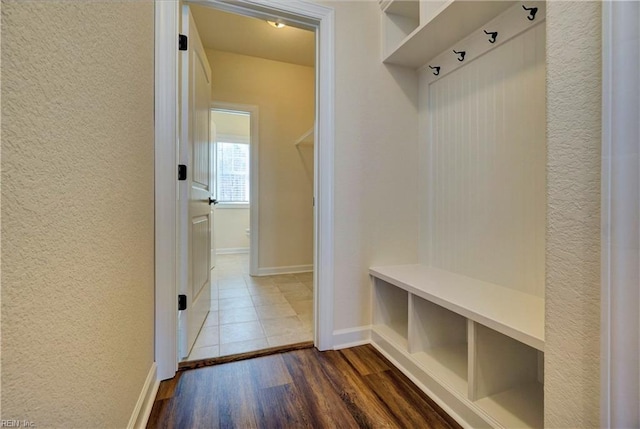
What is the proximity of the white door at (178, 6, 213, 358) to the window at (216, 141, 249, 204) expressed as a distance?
3141 mm

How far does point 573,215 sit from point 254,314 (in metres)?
1.99

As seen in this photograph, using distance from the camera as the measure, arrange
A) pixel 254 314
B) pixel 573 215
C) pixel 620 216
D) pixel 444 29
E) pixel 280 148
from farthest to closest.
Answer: pixel 280 148, pixel 254 314, pixel 444 29, pixel 573 215, pixel 620 216

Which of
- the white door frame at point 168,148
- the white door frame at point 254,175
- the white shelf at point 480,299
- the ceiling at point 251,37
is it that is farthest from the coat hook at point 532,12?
the white door frame at point 254,175

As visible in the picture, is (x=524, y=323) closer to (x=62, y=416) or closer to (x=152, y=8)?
(x=62, y=416)

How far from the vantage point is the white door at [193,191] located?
1.47 metres

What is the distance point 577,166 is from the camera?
Answer: 666 mm

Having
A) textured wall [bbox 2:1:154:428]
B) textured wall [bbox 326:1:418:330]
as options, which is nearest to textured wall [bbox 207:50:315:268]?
textured wall [bbox 326:1:418:330]

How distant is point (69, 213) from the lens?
580 mm

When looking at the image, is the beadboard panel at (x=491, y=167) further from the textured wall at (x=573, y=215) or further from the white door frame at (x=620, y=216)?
the white door frame at (x=620, y=216)

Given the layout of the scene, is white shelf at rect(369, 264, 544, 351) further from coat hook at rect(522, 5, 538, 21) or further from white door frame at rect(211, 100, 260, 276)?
white door frame at rect(211, 100, 260, 276)

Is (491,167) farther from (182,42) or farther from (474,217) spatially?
(182,42)

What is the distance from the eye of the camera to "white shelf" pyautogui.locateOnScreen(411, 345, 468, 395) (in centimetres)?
116

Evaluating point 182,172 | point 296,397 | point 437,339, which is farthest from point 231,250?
point 437,339

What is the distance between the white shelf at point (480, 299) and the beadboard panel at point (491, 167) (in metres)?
0.09
